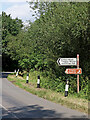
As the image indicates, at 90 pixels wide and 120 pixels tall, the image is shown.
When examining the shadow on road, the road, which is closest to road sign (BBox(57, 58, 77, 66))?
the road

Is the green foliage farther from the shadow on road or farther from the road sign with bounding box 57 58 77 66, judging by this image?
the shadow on road

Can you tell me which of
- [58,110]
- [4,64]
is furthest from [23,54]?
[4,64]

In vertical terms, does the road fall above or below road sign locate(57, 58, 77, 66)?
below

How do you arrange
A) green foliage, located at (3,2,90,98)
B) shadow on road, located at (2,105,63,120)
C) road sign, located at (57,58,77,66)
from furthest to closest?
road sign, located at (57,58,77,66) → green foliage, located at (3,2,90,98) → shadow on road, located at (2,105,63,120)

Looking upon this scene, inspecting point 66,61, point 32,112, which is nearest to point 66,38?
point 66,61

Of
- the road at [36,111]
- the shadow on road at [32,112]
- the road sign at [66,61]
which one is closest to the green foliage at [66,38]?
the road sign at [66,61]

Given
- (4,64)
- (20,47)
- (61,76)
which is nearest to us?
(61,76)

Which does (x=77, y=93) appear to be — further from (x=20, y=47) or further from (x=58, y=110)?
(x=20, y=47)

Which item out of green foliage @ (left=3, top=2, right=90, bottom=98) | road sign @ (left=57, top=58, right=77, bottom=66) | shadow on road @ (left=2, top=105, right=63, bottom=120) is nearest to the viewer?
shadow on road @ (left=2, top=105, right=63, bottom=120)

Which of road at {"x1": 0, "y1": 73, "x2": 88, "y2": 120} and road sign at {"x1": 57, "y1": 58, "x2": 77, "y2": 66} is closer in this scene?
road at {"x1": 0, "y1": 73, "x2": 88, "y2": 120}

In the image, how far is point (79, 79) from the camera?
13.5 metres

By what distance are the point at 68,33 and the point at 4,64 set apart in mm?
34721

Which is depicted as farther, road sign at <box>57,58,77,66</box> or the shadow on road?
road sign at <box>57,58,77,66</box>

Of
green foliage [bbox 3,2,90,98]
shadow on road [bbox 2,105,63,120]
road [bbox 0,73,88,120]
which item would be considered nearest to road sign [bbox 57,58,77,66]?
green foliage [bbox 3,2,90,98]
